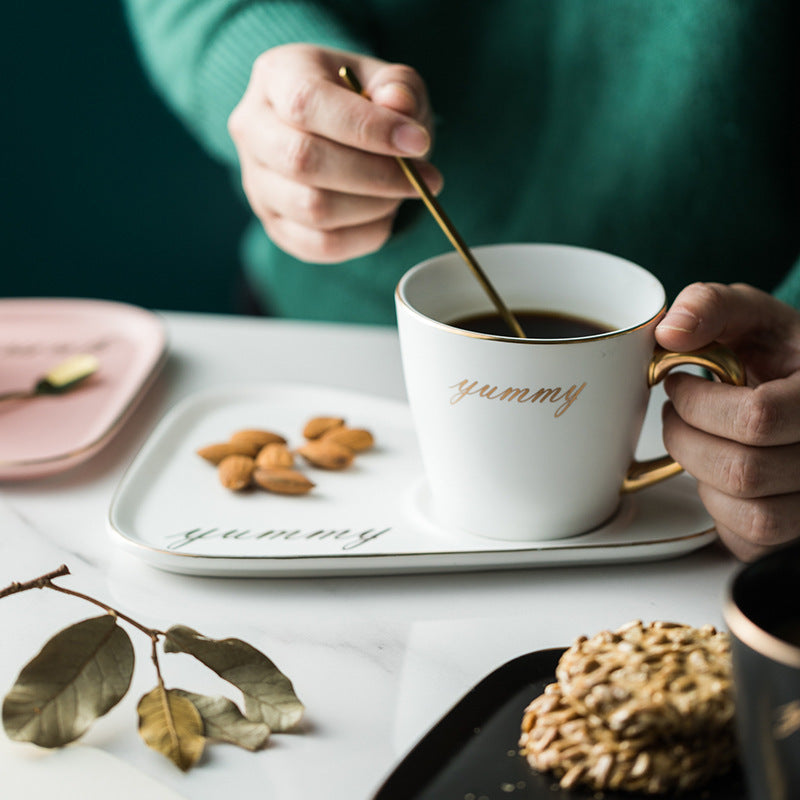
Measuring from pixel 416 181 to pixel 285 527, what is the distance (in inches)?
9.3

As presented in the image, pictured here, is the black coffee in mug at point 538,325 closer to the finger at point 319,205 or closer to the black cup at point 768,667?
the finger at point 319,205

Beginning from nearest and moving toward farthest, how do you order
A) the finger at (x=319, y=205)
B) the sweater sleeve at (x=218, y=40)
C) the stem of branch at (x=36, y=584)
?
the stem of branch at (x=36, y=584) → the finger at (x=319, y=205) → the sweater sleeve at (x=218, y=40)

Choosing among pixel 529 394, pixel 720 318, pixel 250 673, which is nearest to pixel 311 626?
pixel 250 673

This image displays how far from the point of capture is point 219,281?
77.7 inches

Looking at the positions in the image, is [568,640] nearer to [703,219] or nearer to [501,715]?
[501,715]

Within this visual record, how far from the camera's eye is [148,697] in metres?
0.42

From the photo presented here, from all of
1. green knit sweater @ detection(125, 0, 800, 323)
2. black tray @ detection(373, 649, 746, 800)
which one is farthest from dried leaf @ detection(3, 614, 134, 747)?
green knit sweater @ detection(125, 0, 800, 323)

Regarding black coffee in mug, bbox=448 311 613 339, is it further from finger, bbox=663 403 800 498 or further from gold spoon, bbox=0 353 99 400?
gold spoon, bbox=0 353 99 400

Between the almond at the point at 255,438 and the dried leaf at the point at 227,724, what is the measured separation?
0.83 feet

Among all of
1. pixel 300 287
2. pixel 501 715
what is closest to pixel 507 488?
pixel 501 715

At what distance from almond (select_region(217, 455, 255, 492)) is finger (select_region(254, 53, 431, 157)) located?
0.22 meters

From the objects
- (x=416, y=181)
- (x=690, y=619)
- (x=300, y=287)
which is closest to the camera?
(x=690, y=619)

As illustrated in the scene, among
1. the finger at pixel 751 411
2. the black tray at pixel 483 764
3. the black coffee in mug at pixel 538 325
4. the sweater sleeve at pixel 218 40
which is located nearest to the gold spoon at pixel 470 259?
the black coffee in mug at pixel 538 325

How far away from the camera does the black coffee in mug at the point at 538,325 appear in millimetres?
584
